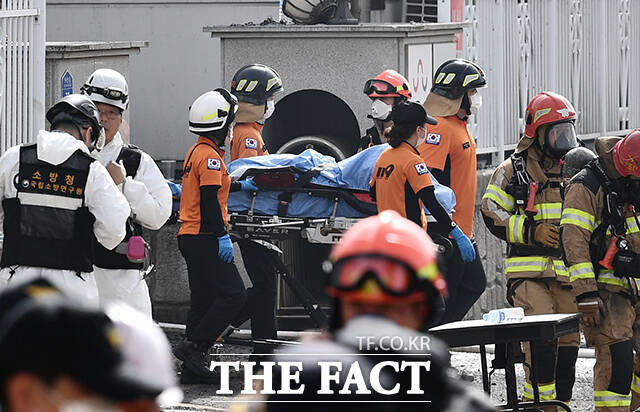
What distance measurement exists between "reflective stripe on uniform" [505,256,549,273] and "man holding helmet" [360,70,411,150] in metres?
1.98

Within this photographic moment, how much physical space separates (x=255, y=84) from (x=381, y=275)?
287 inches

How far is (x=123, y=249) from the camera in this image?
7.09m

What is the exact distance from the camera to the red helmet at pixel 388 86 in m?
9.83

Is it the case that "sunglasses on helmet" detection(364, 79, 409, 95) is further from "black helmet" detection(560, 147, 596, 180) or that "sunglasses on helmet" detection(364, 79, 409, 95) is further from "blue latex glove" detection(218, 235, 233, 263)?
"black helmet" detection(560, 147, 596, 180)

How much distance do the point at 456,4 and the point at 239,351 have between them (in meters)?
3.77

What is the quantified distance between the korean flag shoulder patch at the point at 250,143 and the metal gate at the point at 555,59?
2.66m

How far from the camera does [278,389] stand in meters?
2.99

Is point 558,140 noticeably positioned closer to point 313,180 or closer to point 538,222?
point 538,222

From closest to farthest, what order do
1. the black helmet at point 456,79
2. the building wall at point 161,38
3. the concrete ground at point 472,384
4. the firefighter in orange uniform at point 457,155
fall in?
the concrete ground at point 472,384, the firefighter in orange uniform at point 457,155, the black helmet at point 456,79, the building wall at point 161,38

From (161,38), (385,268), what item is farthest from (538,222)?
(161,38)

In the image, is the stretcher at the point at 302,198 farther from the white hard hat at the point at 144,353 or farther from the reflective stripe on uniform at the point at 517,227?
the white hard hat at the point at 144,353

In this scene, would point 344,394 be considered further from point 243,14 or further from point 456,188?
point 243,14

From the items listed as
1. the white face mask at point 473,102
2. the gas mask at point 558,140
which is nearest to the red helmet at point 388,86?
the white face mask at point 473,102

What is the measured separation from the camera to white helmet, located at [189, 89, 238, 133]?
8.63 metres
